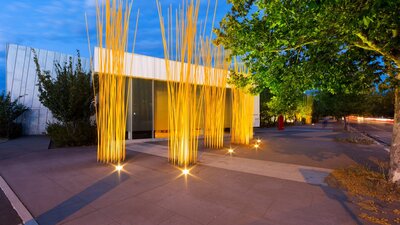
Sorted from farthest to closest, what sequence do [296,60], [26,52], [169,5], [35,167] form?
[26,52] → [35,167] → [169,5] → [296,60]

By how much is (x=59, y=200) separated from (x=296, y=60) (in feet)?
14.1

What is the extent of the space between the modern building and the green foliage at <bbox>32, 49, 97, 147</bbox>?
88cm

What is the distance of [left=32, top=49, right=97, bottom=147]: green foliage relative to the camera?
7.14 metres

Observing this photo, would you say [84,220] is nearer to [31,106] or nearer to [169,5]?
[169,5]

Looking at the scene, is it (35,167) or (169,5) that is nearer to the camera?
(169,5)

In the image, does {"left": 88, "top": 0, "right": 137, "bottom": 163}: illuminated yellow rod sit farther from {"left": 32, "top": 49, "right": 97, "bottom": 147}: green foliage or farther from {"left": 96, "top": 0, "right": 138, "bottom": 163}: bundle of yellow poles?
{"left": 32, "top": 49, "right": 97, "bottom": 147}: green foliage

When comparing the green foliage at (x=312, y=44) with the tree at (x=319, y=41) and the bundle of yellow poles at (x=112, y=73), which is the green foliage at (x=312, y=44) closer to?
the tree at (x=319, y=41)

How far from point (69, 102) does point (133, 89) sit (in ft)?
8.79

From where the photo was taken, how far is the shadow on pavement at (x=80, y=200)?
2.48 m

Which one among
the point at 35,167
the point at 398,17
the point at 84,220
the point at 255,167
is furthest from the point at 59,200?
the point at 398,17

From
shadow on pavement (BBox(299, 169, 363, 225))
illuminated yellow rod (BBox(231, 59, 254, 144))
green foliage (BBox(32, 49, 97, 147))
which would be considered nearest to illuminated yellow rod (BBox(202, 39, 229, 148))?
illuminated yellow rod (BBox(231, 59, 254, 144))

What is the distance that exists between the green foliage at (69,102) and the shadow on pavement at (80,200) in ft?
14.4

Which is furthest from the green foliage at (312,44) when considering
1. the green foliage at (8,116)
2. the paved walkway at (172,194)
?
the green foliage at (8,116)

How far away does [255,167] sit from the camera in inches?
185
